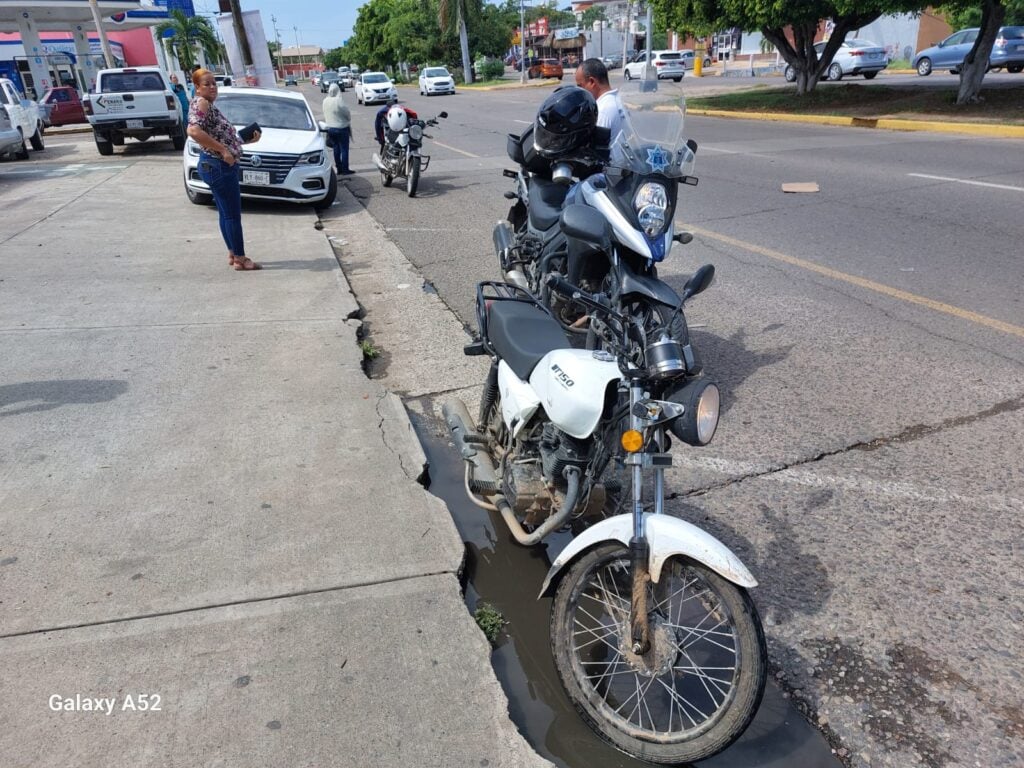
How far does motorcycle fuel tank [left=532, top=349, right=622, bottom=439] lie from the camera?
258 centimetres

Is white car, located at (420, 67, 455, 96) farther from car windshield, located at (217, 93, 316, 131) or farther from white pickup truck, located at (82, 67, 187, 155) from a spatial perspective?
car windshield, located at (217, 93, 316, 131)

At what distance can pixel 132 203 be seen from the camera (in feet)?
37.5

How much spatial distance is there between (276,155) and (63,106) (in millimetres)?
23194

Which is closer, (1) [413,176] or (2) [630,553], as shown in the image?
(2) [630,553]

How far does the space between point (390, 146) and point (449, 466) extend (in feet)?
31.8

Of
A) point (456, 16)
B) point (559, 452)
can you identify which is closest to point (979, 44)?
point (559, 452)

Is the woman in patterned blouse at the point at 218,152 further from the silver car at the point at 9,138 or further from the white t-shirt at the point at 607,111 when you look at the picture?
the silver car at the point at 9,138

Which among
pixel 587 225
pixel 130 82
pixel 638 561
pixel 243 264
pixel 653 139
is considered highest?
pixel 653 139

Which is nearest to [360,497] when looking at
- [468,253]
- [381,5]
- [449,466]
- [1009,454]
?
[449,466]

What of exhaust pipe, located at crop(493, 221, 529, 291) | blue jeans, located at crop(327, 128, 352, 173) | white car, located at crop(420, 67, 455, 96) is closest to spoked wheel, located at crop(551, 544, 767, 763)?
exhaust pipe, located at crop(493, 221, 529, 291)

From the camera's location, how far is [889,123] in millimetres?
17188

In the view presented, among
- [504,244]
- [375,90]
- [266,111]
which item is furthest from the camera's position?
[375,90]

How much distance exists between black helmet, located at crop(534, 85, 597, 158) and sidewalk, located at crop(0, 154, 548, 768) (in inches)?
78.9

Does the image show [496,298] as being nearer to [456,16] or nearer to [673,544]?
[673,544]
